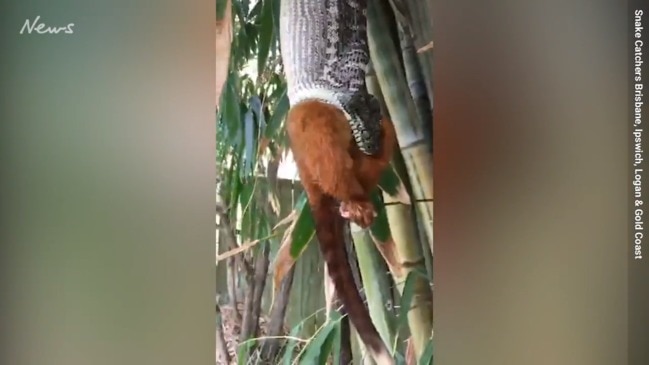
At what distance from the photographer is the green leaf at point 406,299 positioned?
3.01 feet

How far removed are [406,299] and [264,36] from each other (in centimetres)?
38

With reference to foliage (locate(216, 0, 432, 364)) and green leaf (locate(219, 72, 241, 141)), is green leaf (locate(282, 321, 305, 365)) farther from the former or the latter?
green leaf (locate(219, 72, 241, 141))

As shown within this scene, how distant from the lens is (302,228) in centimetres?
90

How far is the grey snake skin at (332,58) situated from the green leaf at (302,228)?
104 millimetres

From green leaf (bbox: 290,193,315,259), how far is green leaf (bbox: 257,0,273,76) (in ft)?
0.57

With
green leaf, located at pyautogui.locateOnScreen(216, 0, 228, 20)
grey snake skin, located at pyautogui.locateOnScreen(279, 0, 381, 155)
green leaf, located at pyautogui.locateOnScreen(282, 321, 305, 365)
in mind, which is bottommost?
green leaf, located at pyautogui.locateOnScreen(282, 321, 305, 365)

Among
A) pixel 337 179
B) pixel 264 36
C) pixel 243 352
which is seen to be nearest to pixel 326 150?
pixel 337 179

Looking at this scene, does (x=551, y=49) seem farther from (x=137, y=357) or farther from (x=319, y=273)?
(x=137, y=357)

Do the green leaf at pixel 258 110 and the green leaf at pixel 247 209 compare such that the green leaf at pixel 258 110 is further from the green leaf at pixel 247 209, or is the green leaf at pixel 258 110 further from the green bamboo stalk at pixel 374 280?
the green bamboo stalk at pixel 374 280

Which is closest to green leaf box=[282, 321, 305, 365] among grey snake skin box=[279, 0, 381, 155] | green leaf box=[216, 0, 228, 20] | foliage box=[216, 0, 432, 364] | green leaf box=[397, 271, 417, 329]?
foliage box=[216, 0, 432, 364]

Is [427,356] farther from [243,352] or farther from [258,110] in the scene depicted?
[258,110]

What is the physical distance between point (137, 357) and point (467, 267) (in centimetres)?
44

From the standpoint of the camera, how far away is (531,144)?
3.10 feet

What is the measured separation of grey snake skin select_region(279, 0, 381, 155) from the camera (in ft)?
A: 2.94
